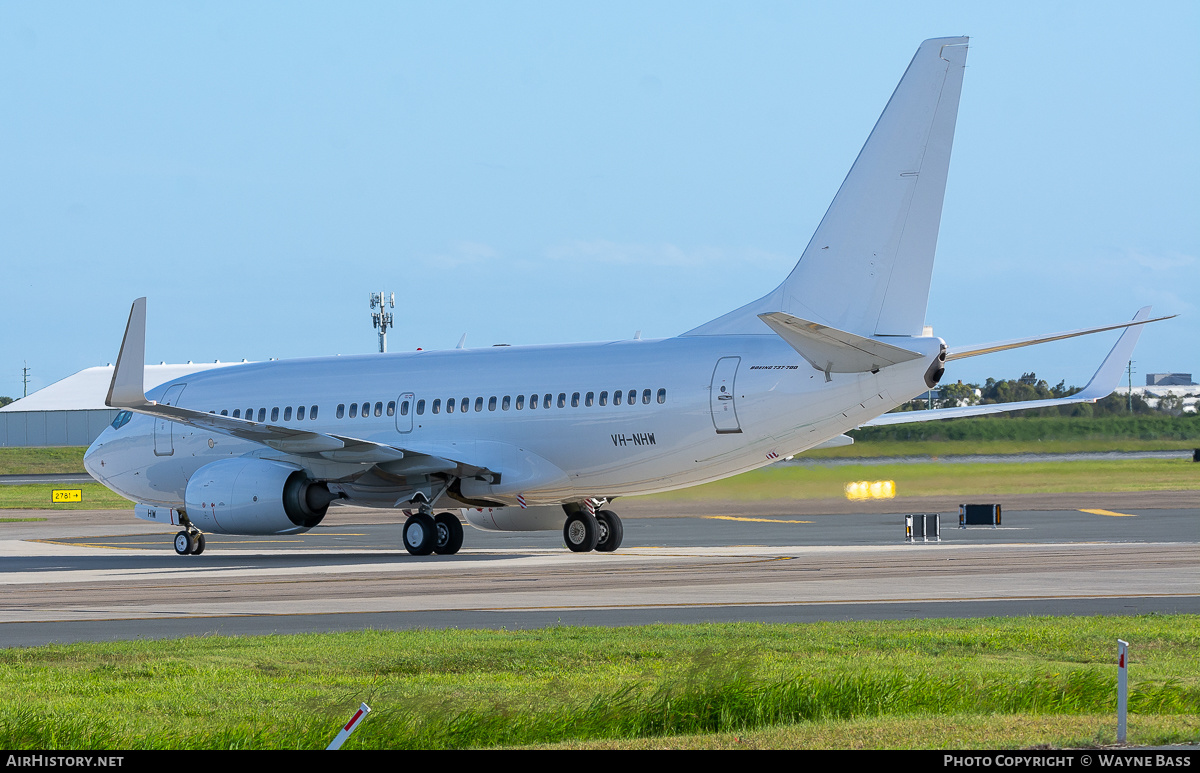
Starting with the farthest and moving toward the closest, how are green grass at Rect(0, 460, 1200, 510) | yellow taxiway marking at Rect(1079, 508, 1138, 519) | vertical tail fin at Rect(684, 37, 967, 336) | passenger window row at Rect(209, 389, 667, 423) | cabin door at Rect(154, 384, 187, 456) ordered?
yellow taxiway marking at Rect(1079, 508, 1138, 519) < green grass at Rect(0, 460, 1200, 510) < cabin door at Rect(154, 384, 187, 456) < passenger window row at Rect(209, 389, 667, 423) < vertical tail fin at Rect(684, 37, 967, 336)

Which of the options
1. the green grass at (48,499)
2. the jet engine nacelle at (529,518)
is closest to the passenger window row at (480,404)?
the jet engine nacelle at (529,518)

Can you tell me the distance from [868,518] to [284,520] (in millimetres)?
19006

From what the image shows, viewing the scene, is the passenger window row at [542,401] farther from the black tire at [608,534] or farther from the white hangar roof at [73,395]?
the white hangar roof at [73,395]

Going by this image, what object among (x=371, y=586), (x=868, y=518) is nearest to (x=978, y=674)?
(x=371, y=586)

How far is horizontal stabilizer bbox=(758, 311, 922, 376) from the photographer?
24500mm

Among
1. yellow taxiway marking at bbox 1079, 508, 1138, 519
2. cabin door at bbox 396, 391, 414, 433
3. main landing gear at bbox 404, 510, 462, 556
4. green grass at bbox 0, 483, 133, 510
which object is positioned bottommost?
green grass at bbox 0, 483, 133, 510

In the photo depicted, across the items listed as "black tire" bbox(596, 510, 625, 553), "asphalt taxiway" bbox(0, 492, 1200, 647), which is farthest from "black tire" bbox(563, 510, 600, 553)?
"asphalt taxiway" bbox(0, 492, 1200, 647)

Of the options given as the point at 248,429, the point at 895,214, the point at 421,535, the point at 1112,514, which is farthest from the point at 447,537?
the point at 1112,514

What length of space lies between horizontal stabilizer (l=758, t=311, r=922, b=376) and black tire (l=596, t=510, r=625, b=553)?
22.9ft

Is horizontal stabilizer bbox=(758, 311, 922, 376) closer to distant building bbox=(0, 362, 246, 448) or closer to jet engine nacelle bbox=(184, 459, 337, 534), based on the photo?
jet engine nacelle bbox=(184, 459, 337, 534)

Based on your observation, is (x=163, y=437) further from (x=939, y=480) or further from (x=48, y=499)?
(x=48, y=499)

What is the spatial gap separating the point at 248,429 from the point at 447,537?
4561mm
